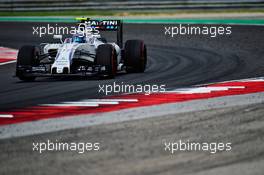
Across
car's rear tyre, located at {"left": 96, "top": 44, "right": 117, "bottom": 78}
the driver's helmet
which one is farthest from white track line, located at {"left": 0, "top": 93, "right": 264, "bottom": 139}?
the driver's helmet

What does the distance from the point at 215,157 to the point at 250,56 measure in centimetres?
1133

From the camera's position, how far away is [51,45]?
1537 centimetres

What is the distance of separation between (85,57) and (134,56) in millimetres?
1298

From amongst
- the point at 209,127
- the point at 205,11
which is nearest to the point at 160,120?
the point at 209,127

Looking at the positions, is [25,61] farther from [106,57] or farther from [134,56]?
[134,56]

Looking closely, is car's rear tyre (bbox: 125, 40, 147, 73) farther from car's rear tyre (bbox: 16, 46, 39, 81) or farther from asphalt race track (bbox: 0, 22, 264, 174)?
car's rear tyre (bbox: 16, 46, 39, 81)

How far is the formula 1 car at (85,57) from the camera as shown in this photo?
14.6 metres

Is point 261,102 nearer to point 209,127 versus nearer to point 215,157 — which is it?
point 209,127

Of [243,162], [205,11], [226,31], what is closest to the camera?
[243,162]

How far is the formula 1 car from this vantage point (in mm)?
14641

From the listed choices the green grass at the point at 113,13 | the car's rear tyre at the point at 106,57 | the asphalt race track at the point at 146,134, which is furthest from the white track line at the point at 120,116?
the green grass at the point at 113,13

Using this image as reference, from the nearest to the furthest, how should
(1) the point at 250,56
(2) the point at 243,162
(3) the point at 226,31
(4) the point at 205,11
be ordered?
1. (2) the point at 243,162
2. (1) the point at 250,56
3. (3) the point at 226,31
4. (4) the point at 205,11

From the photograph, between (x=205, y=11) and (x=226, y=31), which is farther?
(x=205, y=11)

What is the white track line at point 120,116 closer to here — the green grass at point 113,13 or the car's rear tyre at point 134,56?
the car's rear tyre at point 134,56
